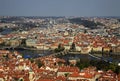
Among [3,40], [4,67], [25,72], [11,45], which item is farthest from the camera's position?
[3,40]

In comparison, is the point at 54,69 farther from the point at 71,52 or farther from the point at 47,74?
the point at 71,52

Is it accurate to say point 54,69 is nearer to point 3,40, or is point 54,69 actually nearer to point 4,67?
point 4,67

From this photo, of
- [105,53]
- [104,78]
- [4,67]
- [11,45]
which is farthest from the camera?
[11,45]

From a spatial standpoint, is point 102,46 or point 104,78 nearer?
point 104,78

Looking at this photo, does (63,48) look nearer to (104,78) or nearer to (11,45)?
(11,45)

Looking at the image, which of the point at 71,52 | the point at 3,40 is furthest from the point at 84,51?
the point at 3,40

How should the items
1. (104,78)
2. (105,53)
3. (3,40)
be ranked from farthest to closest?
(3,40)
(105,53)
(104,78)

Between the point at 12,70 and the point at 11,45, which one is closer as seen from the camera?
the point at 12,70

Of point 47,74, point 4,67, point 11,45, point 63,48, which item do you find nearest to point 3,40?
point 11,45

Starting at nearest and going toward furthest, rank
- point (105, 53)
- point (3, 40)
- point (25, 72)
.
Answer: point (25, 72), point (105, 53), point (3, 40)
